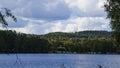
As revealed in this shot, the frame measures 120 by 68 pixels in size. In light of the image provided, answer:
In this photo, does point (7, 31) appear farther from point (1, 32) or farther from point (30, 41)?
point (30, 41)

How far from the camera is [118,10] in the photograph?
90.4ft

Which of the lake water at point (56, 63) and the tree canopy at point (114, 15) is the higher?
the tree canopy at point (114, 15)

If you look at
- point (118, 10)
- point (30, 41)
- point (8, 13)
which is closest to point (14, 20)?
point (8, 13)

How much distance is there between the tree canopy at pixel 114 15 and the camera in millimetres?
27766

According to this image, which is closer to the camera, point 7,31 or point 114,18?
point 7,31

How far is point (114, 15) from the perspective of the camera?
92.4ft

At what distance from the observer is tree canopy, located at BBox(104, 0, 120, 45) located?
91.1 feet

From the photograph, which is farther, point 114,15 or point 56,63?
point 56,63

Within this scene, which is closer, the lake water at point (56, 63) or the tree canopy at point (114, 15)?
the tree canopy at point (114, 15)

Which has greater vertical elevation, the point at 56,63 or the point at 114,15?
the point at 114,15

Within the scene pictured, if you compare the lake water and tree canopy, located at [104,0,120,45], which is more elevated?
tree canopy, located at [104,0,120,45]

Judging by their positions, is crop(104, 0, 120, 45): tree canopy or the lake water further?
the lake water

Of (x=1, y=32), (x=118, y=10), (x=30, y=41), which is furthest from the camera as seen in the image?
(x=30, y=41)

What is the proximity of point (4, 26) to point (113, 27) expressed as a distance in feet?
59.8
